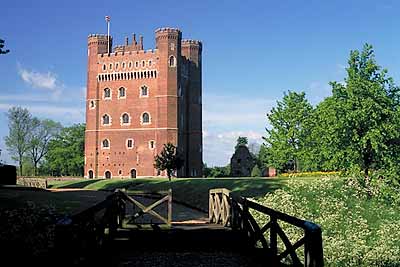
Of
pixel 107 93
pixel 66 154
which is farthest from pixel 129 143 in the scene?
pixel 66 154

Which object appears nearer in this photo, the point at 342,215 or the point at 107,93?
the point at 342,215

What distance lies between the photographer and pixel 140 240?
11.2 m

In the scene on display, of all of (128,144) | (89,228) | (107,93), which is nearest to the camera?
(89,228)

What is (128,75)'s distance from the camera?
6600 cm

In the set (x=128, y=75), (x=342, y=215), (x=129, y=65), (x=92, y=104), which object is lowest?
(x=342, y=215)

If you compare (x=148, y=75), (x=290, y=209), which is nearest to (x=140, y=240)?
(x=290, y=209)

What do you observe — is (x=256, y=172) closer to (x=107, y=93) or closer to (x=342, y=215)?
(x=107, y=93)

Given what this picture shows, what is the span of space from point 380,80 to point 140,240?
21.0 meters

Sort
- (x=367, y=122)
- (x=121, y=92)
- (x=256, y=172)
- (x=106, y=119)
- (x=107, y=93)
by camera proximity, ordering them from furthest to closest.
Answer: (x=256, y=172), (x=107, y=93), (x=121, y=92), (x=106, y=119), (x=367, y=122)

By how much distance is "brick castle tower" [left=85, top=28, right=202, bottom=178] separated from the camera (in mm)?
63500

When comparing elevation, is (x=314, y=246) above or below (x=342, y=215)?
above

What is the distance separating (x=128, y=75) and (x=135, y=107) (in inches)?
190

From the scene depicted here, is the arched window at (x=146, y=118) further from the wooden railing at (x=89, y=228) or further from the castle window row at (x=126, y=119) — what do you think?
the wooden railing at (x=89, y=228)

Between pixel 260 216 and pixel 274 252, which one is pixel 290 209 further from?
pixel 274 252
